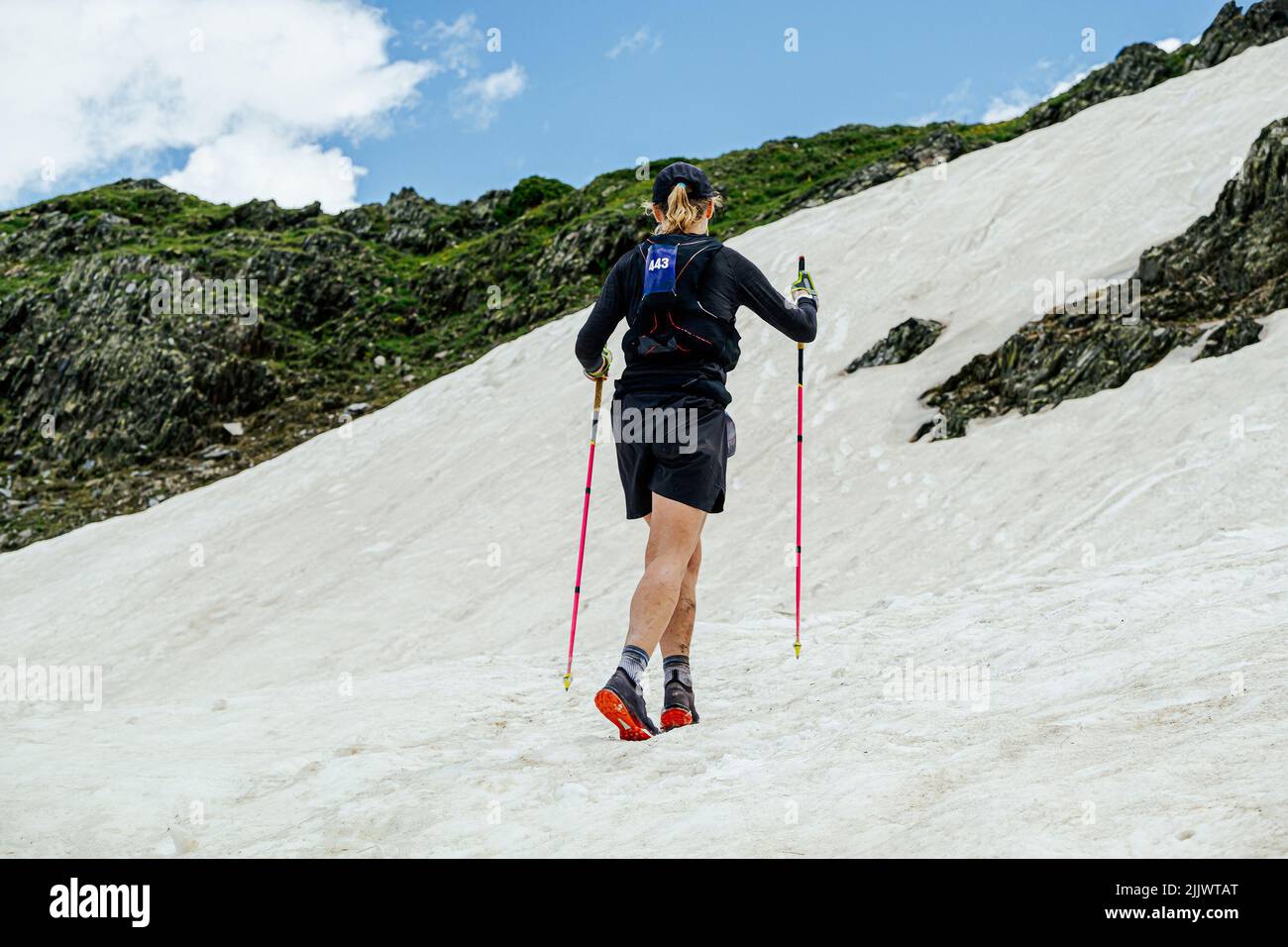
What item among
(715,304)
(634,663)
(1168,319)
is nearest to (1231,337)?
(1168,319)

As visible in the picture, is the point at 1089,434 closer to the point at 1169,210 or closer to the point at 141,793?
the point at 1169,210

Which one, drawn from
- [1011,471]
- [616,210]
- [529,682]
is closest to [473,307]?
[616,210]

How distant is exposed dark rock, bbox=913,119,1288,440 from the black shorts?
9.46 meters

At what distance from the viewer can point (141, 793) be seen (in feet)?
15.4

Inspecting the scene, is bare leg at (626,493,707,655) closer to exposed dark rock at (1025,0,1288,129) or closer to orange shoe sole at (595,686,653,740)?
orange shoe sole at (595,686,653,740)

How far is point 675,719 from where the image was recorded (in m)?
5.35

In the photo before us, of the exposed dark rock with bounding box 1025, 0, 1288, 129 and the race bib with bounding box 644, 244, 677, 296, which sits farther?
the exposed dark rock with bounding box 1025, 0, 1288, 129

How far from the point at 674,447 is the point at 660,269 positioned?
0.91 metres

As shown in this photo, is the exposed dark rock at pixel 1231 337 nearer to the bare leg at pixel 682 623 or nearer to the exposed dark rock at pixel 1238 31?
the bare leg at pixel 682 623

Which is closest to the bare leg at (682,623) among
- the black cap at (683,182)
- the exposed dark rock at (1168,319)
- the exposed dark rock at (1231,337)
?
the black cap at (683,182)

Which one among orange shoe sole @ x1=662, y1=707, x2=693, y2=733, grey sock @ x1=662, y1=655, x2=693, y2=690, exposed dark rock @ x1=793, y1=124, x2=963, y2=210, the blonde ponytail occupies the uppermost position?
exposed dark rock @ x1=793, y1=124, x2=963, y2=210

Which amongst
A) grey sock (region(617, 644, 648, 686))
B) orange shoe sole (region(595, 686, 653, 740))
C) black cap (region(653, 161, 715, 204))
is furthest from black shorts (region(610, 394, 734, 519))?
black cap (region(653, 161, 715, 204))

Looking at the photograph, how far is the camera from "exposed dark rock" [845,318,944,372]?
17453 mm

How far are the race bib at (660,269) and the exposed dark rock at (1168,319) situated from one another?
9.50 metres
